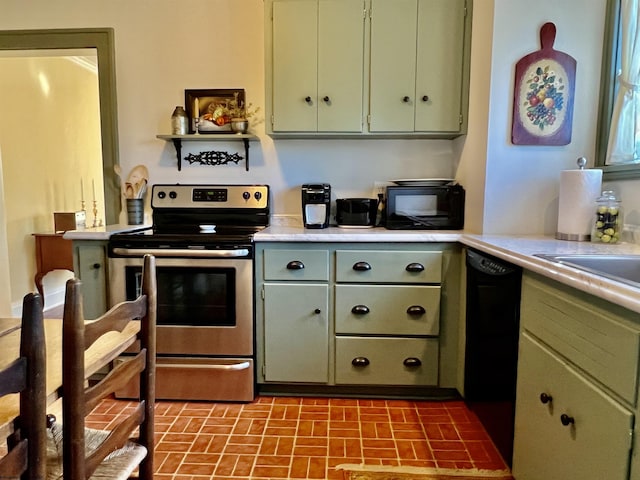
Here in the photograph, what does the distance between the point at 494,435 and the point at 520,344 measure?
54 centimetres

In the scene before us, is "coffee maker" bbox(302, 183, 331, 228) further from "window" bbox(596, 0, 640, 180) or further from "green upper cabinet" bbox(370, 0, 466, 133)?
"window" bbox(596, 0, 640, 180)

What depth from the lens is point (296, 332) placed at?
228 cm

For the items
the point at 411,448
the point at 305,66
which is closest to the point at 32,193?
the point at 305,66

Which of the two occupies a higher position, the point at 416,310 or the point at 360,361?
the point at 416,310

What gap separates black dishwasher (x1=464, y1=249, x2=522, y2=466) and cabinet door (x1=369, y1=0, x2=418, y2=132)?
0.91 metres

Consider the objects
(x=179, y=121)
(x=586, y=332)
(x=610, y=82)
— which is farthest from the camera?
(x=179, y=121)

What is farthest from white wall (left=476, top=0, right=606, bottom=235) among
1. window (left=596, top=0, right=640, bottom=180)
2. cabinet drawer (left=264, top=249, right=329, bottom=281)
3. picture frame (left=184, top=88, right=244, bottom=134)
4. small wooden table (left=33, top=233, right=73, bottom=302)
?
small wooden table (left=33, top=233, right=73, bottom=302)

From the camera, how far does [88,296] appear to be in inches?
90.9

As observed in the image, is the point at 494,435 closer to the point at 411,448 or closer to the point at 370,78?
the point at 411,448

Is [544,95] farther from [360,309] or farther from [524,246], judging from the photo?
[360,309]

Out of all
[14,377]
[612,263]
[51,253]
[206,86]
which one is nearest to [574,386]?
[612,263]

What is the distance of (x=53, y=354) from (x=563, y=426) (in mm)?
1404

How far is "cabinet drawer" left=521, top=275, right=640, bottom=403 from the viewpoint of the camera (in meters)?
0.99

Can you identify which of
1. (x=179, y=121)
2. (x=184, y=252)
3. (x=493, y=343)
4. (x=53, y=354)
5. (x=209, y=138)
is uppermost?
(x=179, y=121)
